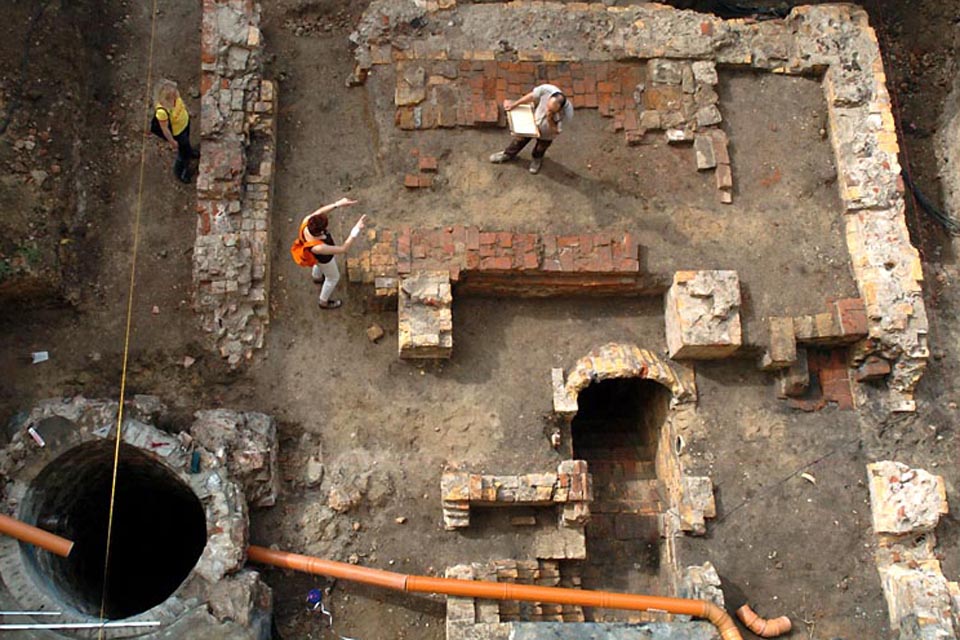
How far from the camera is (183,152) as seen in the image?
8.09 m

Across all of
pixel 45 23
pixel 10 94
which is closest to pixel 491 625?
pixel 10 94

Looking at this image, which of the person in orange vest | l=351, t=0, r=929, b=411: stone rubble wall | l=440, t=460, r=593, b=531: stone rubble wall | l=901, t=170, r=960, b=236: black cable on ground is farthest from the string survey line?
l=901, t=170, r=960, b=236: black cable on ground

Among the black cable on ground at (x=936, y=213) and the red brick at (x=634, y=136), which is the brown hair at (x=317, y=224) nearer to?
the red brick at (x=634, y=136)

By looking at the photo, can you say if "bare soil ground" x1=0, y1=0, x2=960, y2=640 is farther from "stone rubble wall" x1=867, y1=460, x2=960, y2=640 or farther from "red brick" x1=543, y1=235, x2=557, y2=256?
"red brick" x1=543, y1=235, x2=557, y2=256

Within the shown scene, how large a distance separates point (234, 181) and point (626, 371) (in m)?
3.94

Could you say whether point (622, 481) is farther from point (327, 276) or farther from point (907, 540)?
point (327, 276)

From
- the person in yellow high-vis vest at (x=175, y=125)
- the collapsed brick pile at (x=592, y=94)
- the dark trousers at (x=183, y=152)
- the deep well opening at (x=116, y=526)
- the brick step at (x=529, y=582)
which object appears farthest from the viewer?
the collapsed brick pile at (x=592, y=94)

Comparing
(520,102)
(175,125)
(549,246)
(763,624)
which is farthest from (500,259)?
(763,624)

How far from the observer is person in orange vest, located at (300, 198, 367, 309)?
7055mm

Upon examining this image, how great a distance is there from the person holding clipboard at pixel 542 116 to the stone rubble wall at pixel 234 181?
7.68 ft

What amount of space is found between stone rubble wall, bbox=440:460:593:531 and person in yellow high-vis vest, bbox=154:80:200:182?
149 inches

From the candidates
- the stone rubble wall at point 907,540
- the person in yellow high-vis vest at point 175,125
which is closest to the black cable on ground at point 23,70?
the person in yellow high-vis vest at point 175,125

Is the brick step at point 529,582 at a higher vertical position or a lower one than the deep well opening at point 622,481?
lower

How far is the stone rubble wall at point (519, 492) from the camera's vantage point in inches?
290
